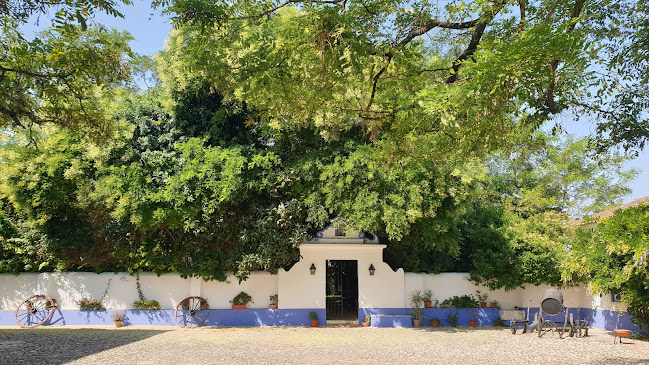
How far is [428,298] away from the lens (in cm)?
1503

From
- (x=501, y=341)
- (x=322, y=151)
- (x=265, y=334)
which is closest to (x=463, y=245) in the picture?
(x=501, y=341)

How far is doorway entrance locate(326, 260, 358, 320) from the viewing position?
1625 centimetres

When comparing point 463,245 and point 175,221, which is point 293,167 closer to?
point 175,221

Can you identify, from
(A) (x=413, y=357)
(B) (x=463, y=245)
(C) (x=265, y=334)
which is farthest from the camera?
(B) (x=463, y=245)

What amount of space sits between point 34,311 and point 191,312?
15.2 feet

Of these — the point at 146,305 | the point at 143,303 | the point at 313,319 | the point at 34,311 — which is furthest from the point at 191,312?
the point at 34,311

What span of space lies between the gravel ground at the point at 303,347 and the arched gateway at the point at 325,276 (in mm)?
1331

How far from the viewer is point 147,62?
1925cm

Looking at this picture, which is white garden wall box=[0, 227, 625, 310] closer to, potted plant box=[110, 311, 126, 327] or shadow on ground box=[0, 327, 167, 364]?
potted plant box=[110, 311, 126, 327]

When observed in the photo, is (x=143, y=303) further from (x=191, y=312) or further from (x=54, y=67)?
(x=54, y=67)

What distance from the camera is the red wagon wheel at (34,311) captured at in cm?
1370

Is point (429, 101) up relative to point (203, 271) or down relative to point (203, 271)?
up

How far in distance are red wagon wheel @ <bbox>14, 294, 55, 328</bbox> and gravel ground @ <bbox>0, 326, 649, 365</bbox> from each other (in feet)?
3.30

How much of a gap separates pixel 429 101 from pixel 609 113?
153 inches
